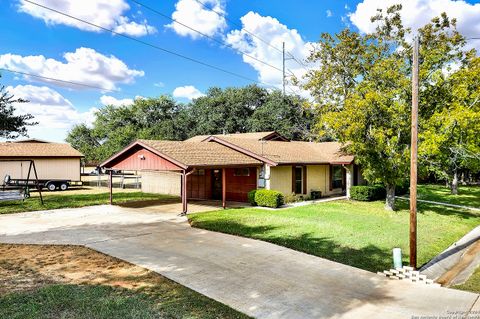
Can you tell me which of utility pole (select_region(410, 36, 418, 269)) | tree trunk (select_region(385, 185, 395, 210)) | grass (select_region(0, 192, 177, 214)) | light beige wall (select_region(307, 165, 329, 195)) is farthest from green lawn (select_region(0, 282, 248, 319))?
light beige wall (select_region(307, 165, 329, 195))

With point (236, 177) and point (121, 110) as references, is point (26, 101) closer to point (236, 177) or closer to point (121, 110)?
point (236, 177)

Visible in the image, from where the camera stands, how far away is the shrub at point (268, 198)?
19.5m

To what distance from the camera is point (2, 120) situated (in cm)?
2030

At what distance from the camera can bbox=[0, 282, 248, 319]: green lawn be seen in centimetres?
623

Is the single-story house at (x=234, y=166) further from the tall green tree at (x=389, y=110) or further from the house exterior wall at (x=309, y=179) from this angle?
the tall green tree at (x=389, y=110)

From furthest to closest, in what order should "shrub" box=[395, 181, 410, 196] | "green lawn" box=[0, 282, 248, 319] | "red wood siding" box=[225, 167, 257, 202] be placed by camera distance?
"shrub" box=[395, 181, 410, 196], "red wood siding" box=[225, 167, 257, 202], "green lawn" box=[0, 282, 248, 319]

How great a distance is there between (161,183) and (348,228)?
16937 millimetres

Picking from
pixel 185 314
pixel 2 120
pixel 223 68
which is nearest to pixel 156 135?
pixel 223 68

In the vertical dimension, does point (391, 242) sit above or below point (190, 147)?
below

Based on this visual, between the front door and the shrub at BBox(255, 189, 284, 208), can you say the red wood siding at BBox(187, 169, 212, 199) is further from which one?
the shrub at BBox(255, 189, 284, 208)

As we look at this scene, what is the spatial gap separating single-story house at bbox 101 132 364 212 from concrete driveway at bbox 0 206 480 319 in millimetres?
4459

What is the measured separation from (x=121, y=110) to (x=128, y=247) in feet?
184

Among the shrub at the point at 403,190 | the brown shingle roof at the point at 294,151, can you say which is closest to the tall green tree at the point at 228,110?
the brown shingle roof at the point at 294,151

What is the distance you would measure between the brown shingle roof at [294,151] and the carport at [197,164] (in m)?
0.98
